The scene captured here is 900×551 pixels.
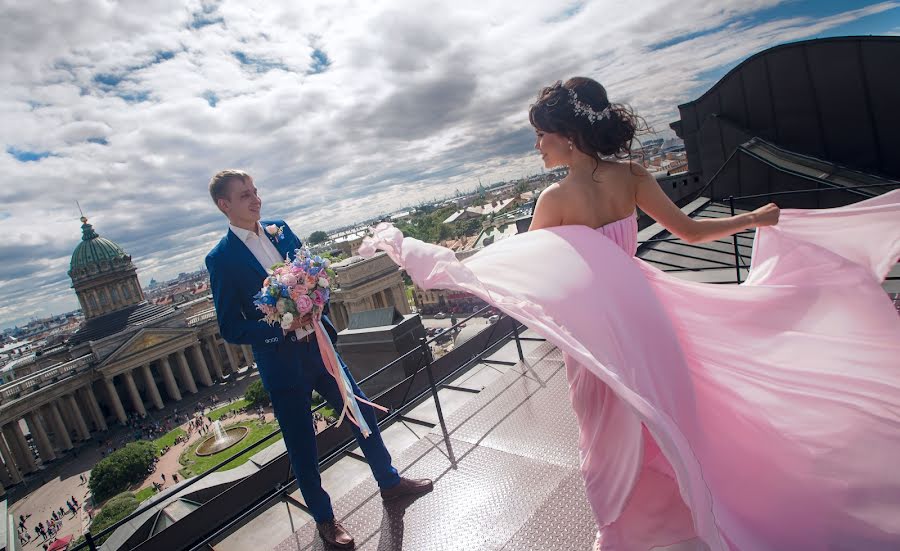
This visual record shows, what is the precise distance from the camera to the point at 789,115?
9375 millimetres

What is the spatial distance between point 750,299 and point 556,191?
4.37ft

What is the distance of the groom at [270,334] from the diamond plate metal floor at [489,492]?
33 cm

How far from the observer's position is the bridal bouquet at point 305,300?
2715mm

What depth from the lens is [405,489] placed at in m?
3.30

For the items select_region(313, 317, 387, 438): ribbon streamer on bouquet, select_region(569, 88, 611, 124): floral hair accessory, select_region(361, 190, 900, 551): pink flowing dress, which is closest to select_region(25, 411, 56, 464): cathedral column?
select_region(313, 317, 387, 438): ribbon streamer on bouquet

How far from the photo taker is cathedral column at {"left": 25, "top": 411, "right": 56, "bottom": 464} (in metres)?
37.1

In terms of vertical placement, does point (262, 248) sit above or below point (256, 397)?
above

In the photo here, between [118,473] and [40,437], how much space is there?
24.2 metres

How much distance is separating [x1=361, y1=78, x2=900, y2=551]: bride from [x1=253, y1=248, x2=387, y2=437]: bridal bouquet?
0.51 m

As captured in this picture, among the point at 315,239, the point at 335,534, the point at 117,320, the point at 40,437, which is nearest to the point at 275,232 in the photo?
the point at 335,534

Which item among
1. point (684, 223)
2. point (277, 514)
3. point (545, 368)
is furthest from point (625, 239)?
point (277, 514)

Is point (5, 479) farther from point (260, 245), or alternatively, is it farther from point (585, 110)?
point (585, 110)

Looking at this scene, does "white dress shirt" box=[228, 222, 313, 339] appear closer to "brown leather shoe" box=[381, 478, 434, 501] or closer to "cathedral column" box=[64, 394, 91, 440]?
"brown leather shoe" box=[381, 478, 434, 501]

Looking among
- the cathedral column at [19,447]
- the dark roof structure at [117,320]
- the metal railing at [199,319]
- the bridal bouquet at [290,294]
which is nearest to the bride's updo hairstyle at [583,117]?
the bridal bouquet at [290,294]
